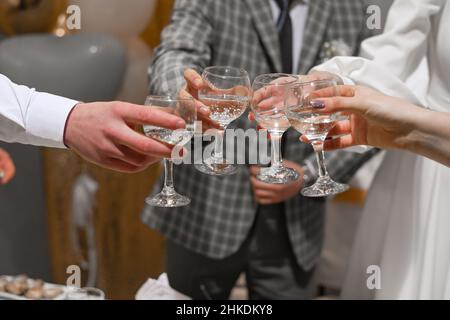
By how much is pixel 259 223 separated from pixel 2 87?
92 centimetres

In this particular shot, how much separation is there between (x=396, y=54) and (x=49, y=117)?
2.54ft

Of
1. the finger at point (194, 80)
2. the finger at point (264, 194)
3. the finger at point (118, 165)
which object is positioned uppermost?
the finger at point (194, 80)

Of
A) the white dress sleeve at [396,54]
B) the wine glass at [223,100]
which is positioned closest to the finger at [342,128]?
the white dress sleeve at [396,54]

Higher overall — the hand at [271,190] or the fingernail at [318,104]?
the fingernail at [318,104]

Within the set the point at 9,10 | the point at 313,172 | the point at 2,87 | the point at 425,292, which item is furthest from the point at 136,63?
the point at 425,292

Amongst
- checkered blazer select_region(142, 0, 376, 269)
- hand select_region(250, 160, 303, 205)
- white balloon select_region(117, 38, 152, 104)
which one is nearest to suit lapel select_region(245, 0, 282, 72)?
checkered blazer select_region(142, 0, 376, 269)

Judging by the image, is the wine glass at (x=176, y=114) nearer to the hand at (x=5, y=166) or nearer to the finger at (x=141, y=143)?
the finger at (x=141, y=143)

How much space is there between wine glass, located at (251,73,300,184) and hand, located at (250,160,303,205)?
0.57 m

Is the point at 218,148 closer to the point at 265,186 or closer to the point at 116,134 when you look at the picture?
the point at 116,134

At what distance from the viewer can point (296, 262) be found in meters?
1.95

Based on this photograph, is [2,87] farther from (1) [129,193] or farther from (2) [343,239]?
(2) [343,239]

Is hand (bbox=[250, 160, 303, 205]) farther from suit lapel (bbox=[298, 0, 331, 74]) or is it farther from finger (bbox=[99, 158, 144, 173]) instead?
finger (bbox=[99, 158, 144, 173])

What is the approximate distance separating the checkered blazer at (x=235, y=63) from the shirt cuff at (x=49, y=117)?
579 mm

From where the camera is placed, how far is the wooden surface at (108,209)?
2.29 meters
